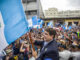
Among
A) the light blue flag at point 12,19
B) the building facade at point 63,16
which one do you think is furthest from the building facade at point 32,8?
the light blue flag at point 12,19

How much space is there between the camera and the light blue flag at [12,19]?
3771mm

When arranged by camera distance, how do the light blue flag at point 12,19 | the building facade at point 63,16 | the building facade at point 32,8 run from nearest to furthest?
the light blue flag at point 12,19 < the building facade at point 32,8 < the building facade at point 63,16

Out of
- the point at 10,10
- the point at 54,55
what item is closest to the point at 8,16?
the point at 10,10

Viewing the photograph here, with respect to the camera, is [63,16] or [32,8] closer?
[32,8]

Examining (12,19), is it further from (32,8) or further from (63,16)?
(63,16)

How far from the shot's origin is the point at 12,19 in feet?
12.6

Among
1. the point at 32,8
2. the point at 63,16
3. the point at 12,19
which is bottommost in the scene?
the point at 63,16

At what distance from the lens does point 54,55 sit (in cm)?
271

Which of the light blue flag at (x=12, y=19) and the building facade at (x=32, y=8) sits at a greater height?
the light blue flag at (x=12, y=19)

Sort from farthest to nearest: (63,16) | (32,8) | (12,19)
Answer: (63,16)
(32,8)
(12,19)

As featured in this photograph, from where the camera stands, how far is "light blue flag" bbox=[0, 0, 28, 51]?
3.77 m

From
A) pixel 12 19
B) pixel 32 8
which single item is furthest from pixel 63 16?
pixel 12 19

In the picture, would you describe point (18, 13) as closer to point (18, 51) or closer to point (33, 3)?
point (18, 51)

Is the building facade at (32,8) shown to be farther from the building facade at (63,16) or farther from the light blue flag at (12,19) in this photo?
the light blue flag at (12,19)
